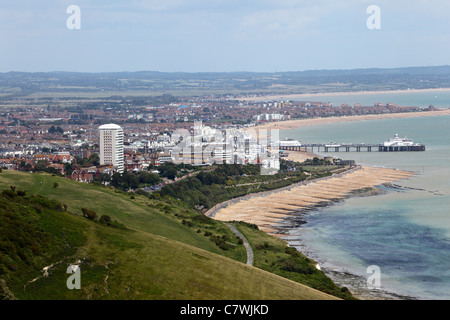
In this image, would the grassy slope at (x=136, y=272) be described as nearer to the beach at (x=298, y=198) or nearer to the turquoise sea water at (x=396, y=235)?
the turquoise sea water at (x=396, y=235)

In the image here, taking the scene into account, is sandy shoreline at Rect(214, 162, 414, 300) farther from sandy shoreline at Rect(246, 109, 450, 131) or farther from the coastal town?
sandy shoreline at Rect(246, 109, 450, 131)

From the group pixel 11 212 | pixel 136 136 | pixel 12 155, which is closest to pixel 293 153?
pixel 136 136

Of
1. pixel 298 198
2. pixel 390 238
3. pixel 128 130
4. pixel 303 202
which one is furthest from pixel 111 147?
pixel 128 130

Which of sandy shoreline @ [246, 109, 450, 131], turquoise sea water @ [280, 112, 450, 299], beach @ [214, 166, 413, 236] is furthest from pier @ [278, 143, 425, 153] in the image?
sandy shoreline @ [246, 109, 450, 131]

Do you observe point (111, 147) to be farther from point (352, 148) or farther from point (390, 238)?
point (352, 148)

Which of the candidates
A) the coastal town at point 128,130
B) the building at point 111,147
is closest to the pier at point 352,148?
the coastal town at point 128,130
